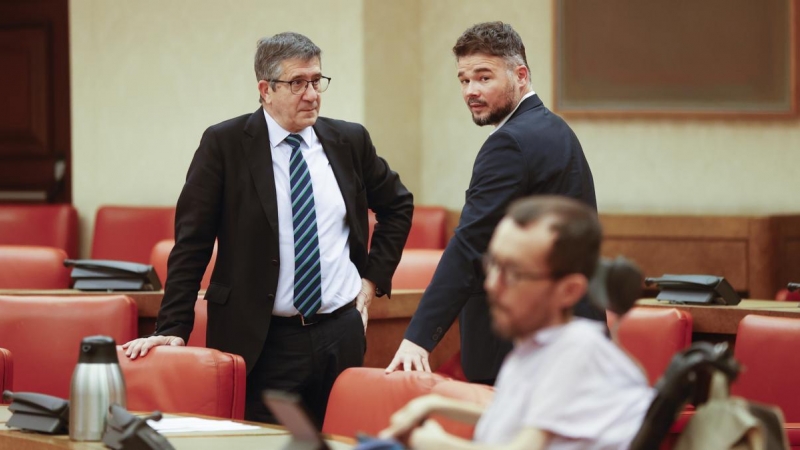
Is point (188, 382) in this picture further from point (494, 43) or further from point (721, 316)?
point (721, 316)

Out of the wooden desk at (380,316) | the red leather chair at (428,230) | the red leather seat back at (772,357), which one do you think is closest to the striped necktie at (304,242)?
the wooden desk at (380,316)

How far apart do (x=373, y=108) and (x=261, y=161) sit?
3.12 meters

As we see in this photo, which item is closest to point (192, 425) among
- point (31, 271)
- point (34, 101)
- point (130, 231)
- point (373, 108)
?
point (31, 271)

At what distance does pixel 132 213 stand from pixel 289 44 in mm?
3517

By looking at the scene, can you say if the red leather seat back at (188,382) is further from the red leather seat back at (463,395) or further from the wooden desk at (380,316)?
the wooden desk at (380,316)

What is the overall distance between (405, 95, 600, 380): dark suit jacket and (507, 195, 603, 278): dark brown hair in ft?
4.12

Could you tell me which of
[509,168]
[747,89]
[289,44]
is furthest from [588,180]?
[747,89]

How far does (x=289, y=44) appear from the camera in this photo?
3.39 m

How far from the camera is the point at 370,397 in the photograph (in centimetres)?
262

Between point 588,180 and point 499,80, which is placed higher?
point 499,80

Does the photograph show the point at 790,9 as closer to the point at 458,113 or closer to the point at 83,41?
the point at 458,113

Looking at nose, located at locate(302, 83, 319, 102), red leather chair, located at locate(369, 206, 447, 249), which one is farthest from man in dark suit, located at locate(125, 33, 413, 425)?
red leather chair, located at locate(369, 206, 447, 249)

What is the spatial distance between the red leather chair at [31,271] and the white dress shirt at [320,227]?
1.72 m

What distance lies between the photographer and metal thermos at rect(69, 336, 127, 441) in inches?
97.6
